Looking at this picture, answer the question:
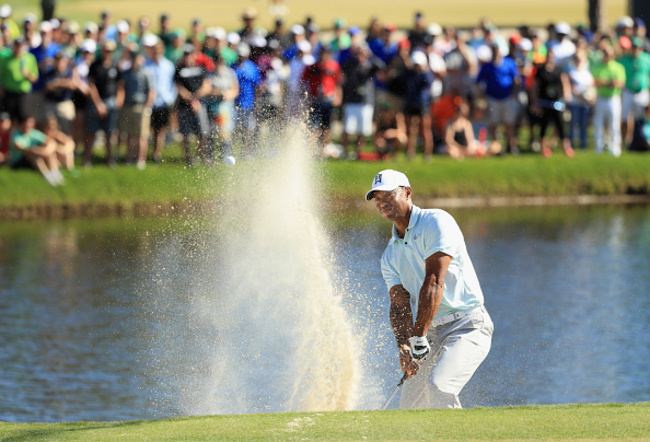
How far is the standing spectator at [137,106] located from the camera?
23.7 meters

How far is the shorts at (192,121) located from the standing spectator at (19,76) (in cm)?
282

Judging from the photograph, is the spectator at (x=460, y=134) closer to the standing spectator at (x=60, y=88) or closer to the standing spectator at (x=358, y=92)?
the standing spectator at (x=358, y=92)

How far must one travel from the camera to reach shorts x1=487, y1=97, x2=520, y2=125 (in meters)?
26.1

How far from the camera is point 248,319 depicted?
15273 mm

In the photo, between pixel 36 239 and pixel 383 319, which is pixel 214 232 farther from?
pixel 383 319

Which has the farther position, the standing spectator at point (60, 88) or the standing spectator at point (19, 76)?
the standing spectator at point (19, 76)

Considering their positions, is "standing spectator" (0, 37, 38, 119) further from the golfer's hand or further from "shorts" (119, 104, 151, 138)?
the golfer's hand

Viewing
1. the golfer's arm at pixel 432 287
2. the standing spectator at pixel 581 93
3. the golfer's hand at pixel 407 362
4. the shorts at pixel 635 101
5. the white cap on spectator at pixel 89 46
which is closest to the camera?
the golfer's arm at pixel 432 287

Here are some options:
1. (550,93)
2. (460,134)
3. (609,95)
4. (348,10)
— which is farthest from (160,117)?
(348,10)

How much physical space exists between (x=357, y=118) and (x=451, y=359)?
52.6ft

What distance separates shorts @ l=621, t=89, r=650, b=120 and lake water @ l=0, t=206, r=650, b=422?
5.04 m

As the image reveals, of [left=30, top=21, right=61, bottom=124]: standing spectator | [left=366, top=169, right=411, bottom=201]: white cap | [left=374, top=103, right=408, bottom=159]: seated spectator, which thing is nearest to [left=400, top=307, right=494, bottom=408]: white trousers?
[left=366, top=169, right=411, bottom=201]: white cap

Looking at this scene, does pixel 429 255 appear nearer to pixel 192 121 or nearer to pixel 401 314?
pixel 401 314

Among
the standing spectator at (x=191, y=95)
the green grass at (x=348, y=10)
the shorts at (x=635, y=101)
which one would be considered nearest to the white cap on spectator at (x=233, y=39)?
the standing spectator at (x=191, y=95)
